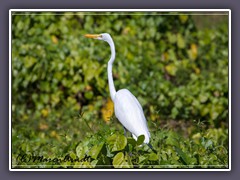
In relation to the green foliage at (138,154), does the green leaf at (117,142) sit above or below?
above

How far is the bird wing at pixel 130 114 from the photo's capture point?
3688 millimetres

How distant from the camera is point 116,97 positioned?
379cm

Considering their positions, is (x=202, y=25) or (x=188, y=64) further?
(x=202, y=25)

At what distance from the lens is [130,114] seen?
3740 millimetres

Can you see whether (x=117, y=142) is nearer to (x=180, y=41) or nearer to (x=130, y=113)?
(x=130, y=113)

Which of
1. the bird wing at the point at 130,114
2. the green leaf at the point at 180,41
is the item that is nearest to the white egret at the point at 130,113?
the bird wing at the point at 130,114

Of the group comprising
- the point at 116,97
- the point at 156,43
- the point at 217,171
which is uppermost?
the point at 156,43

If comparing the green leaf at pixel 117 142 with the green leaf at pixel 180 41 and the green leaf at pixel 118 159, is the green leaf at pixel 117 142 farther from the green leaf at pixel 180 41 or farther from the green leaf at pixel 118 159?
the green leaf at pixel 180 41

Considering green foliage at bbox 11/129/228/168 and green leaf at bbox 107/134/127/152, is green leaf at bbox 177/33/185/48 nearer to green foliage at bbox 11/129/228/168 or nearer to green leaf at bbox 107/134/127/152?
green foliage at bbox 11/129/228/168

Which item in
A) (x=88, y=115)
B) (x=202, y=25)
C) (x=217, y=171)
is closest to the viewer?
(x=217, y=171)

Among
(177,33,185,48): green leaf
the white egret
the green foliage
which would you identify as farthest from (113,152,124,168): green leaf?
(177,33,185,48): green leaf

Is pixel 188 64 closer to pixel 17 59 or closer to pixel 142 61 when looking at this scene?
pixel 142 61
